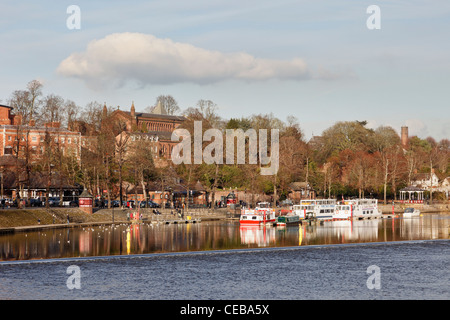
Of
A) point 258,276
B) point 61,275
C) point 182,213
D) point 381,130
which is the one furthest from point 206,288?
point 381,130

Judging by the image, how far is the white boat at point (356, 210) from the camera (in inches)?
4102

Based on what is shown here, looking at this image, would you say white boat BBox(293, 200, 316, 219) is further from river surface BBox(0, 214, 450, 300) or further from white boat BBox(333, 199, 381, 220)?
river surface BBox(0, 214, 450, 300)

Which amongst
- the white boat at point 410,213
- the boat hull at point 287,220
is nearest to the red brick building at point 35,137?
the boat hull at point 287,220

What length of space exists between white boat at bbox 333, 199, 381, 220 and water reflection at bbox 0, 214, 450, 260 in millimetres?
11741

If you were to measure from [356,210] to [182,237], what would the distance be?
1855 inches

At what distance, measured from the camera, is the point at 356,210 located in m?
107

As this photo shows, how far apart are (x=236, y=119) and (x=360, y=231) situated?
7859 cm

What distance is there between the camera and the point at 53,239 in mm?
63781

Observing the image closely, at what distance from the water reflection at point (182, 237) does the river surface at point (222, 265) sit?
0.37ft

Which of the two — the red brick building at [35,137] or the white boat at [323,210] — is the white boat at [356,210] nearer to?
the white boat at [323,210]

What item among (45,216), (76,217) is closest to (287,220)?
(76,217)

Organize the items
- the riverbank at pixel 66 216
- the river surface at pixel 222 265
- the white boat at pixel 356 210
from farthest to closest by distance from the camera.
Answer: the white boat at pixel 356 210, the riverbank at pixel 66 216, the river surface at pixel 222 265

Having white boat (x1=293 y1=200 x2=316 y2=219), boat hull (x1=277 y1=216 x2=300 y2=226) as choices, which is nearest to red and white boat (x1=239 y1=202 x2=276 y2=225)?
boat hull (x1=277 y1=216 x2=300 y2=226)

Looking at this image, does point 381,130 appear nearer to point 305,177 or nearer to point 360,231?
point 305,177
